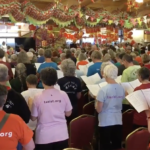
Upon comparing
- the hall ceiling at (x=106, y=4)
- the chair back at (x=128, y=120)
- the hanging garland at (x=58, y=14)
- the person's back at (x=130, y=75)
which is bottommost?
the chair back at (x=128, y=120)

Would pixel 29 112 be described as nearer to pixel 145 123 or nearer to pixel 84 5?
pixel 145 123

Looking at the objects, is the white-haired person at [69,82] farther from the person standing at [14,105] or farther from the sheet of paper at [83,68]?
the sheet of paper at [83,68]

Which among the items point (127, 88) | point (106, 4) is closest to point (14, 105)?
point (127, 88)

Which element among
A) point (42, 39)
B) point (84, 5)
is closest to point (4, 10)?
point (84, 5)

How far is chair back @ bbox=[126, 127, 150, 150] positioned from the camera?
248 cm

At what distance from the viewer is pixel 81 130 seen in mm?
3049

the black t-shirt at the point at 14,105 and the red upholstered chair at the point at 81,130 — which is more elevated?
the black t-shirt at the point at 14,105

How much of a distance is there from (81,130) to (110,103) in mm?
483

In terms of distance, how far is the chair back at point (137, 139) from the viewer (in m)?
2.48

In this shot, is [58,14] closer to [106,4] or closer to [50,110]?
[106,4]

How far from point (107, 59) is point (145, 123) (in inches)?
83.3

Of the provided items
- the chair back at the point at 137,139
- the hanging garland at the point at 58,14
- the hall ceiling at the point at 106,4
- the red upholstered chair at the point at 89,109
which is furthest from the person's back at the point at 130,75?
the hall ceiling at the point at 106,4

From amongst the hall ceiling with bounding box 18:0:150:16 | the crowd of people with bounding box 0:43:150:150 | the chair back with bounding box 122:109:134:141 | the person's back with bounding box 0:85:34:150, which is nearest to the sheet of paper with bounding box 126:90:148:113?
the crowd of people with bounding box 0:43:150:150

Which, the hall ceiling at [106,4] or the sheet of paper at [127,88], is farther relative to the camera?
the hall ceiling at [106,4]
